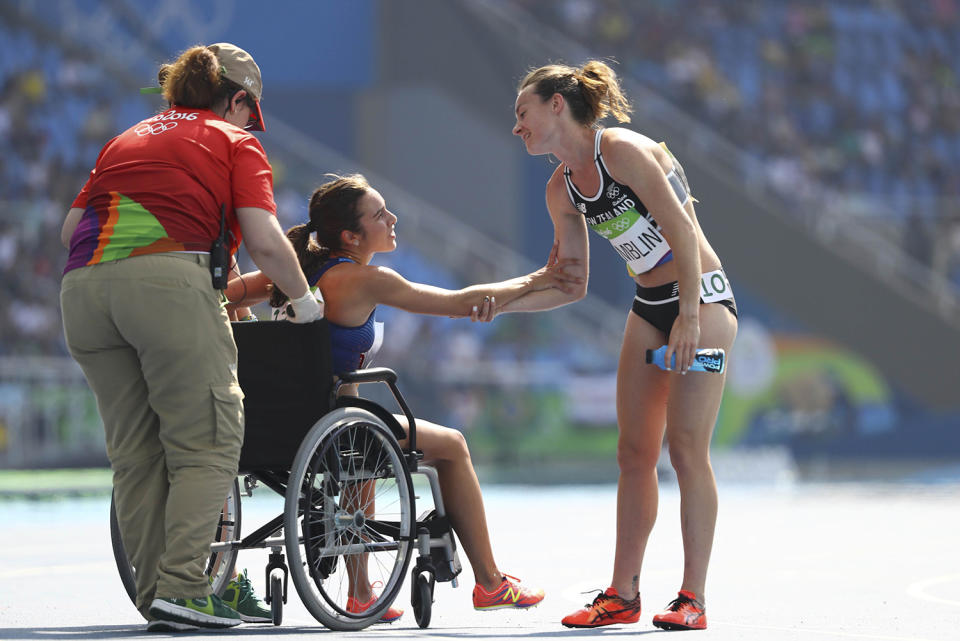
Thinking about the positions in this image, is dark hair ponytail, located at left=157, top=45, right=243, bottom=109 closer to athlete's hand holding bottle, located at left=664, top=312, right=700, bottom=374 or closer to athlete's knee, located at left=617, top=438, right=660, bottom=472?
athlete's hand holding bottle, located at left=664, top=312, right=700, bottom=374

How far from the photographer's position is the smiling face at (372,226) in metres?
5.24

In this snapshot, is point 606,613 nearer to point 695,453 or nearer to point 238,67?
point 695,453

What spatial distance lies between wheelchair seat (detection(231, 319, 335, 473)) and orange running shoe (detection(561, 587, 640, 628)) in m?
1.08

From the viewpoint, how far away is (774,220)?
2173 cm

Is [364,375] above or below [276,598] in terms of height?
above

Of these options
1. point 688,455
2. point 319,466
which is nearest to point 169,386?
point 319,466

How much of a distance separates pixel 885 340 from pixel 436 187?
7.67 meters

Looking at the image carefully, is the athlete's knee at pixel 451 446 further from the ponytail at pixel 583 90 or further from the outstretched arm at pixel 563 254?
the ponytail at pixel 583 90

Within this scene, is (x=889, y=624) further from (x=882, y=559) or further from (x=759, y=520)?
(x=759, y=520)

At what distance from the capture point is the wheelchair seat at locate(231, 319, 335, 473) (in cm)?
473

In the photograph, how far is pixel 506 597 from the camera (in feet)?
17.1

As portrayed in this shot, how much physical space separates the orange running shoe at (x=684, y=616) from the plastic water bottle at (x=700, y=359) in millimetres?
717

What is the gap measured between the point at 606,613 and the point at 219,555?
133cm

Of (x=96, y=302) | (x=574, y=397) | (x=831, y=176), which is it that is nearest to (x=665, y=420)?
(x=96, y=302)
